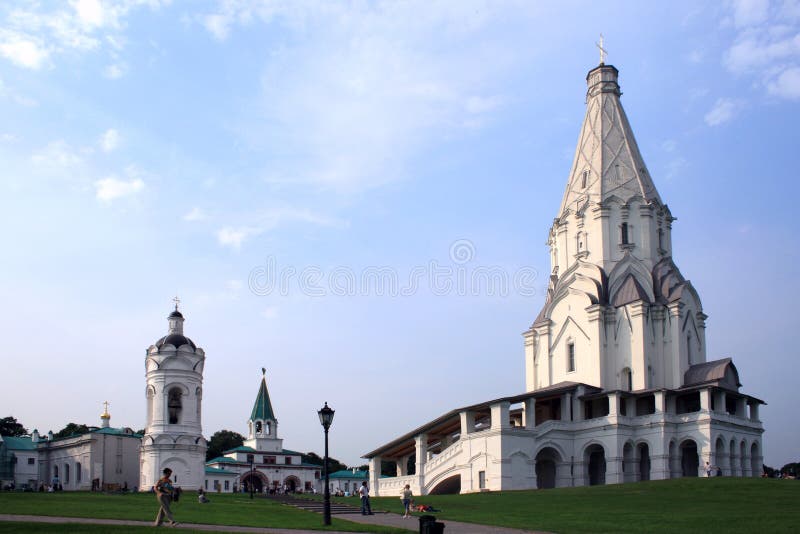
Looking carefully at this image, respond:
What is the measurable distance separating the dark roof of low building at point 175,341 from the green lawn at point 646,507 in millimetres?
30400

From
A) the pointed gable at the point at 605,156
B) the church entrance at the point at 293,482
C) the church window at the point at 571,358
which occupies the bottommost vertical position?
the church entrance at the point at 293,482

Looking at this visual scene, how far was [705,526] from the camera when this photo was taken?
23.0 metres

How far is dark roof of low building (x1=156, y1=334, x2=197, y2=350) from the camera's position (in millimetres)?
63972

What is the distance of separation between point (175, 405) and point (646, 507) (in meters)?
41.5

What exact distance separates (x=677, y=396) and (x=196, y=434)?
3232 centimetres

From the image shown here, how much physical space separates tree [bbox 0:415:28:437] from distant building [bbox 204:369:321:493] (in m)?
23.2

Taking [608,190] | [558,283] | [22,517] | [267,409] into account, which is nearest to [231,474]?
[267,409]

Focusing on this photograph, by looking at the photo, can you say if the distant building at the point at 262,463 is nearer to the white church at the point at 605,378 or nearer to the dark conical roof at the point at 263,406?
the dark conical roof at the point at 263,406

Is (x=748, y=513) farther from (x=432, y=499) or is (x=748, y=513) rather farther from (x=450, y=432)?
(x=450, y=432)

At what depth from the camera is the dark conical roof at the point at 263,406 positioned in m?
94.2

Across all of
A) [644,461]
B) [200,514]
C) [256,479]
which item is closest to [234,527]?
[200,514]

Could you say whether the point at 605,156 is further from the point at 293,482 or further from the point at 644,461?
the point at 293,482

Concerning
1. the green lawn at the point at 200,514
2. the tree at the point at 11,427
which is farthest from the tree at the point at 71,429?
the green lawn at the point at 200,514

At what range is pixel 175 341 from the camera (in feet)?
211
